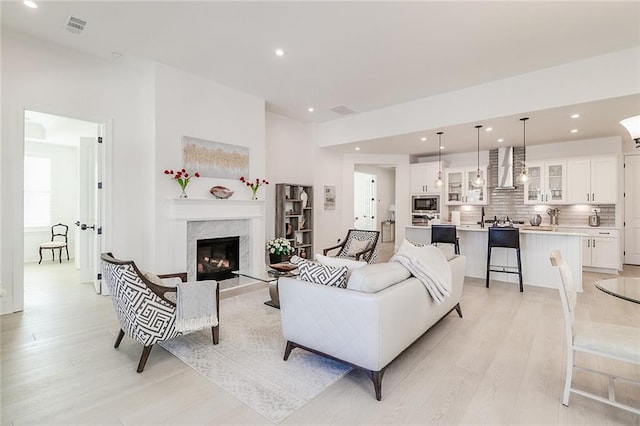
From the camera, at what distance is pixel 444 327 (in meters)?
3.34

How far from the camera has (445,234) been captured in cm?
552

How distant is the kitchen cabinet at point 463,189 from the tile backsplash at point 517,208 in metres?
0.24

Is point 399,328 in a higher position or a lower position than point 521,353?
higher

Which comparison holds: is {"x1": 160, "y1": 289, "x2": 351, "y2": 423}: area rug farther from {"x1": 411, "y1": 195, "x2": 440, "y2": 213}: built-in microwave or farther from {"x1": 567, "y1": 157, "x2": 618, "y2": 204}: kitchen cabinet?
{"x1": 567, "y1": 157, "x2": 618, "y2": 204}: kitchen cabinet

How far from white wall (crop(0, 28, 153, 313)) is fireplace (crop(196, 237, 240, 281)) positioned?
797mm

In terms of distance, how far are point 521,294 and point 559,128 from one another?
306cm

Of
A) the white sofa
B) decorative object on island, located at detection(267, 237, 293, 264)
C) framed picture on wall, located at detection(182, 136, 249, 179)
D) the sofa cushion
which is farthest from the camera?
decorative object on island, located at detection(267, 237, 293, 264)

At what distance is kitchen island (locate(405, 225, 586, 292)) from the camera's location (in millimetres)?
4773

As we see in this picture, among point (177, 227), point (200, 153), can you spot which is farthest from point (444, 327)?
point (200, 153)

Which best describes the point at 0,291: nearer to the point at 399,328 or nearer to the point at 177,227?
the point at 177,227

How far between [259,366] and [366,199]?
8796mm

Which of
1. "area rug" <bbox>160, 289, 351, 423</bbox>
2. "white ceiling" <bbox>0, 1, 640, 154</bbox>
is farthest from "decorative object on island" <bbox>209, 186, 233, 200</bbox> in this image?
"area rug" <bbox>160, 289, 351, 423</bbox>

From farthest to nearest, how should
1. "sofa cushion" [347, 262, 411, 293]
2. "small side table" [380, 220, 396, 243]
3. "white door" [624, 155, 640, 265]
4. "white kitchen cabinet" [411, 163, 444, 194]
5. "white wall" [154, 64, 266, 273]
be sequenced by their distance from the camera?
"small side table" [380, 220, 396, 243], "white kitchen cabinet" [411, 163, 444, 194], "white door" [624, 155, 640, 265], "white wall" [154, 64, 266, 273], "sofa cushion" [347, 262, 411, 293]

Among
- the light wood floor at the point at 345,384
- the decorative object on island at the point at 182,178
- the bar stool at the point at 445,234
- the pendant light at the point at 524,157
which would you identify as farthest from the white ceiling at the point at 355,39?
the light wood floor at the point at 345,384
